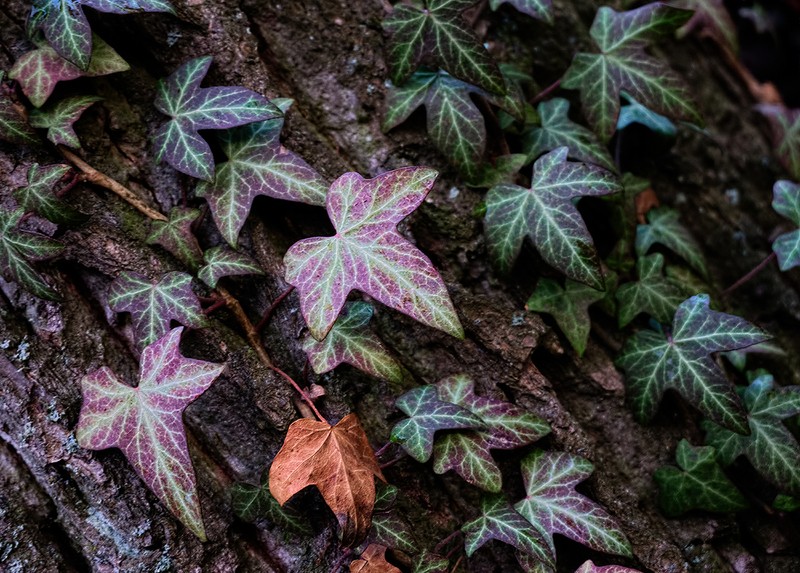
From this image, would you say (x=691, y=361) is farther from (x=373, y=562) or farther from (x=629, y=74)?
(x=373, y=562)

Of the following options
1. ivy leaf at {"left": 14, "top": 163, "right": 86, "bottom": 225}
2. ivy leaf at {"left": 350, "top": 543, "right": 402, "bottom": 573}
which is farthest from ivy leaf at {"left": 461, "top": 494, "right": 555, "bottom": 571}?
ivy leaf at {"left": 14, "top": 163, "right": 86, "bottom": 225}

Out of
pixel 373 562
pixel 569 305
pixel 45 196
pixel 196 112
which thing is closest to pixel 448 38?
pixel 196 112

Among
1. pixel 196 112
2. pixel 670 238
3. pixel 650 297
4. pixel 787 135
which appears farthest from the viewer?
pixel 787 135

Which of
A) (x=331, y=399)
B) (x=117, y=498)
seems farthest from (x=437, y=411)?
(x=117, y=498)

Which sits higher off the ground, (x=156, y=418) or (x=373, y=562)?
(x=156, y=418)

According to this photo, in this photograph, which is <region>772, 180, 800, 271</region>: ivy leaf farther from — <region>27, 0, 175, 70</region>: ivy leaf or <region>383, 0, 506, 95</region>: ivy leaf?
<region>27, 0, 175, 70</region>: ivy leaf

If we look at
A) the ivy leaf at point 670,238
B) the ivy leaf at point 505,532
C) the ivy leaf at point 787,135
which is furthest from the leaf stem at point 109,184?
the ivy leaf at point 787,135

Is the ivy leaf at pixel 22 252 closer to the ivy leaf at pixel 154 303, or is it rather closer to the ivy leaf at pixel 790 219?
the ivy leaf at pixel 154 303
